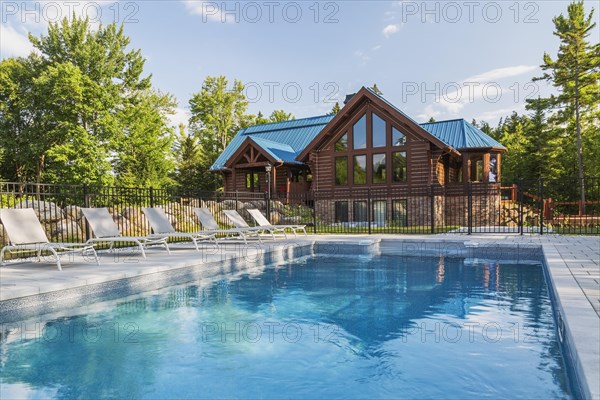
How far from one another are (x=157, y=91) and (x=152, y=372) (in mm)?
43291

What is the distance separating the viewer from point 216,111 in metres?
44.7

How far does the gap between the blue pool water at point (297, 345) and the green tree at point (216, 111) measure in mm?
38890

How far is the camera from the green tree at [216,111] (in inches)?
1747

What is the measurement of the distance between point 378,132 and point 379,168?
6.48ft

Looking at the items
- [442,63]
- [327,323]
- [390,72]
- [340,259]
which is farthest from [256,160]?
[327,323]

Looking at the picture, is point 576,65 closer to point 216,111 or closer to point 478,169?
point 478,169

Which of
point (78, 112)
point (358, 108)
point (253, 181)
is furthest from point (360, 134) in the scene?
point (78, 112)

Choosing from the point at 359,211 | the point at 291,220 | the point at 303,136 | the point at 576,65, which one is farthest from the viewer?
the point at 303,136

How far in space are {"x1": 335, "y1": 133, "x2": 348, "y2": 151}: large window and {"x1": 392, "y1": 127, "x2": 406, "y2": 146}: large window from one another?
2683 millimetres

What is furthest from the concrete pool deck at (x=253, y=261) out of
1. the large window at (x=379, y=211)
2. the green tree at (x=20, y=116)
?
the green tree at (x=20, y=116)

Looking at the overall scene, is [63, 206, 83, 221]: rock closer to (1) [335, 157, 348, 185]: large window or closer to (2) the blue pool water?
(2) the blue pool water

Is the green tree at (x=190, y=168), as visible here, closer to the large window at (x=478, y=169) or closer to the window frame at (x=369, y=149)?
the window frame at (x=369, y=149)

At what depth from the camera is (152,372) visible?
141 inches

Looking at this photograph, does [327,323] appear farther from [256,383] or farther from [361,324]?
[256,383]
